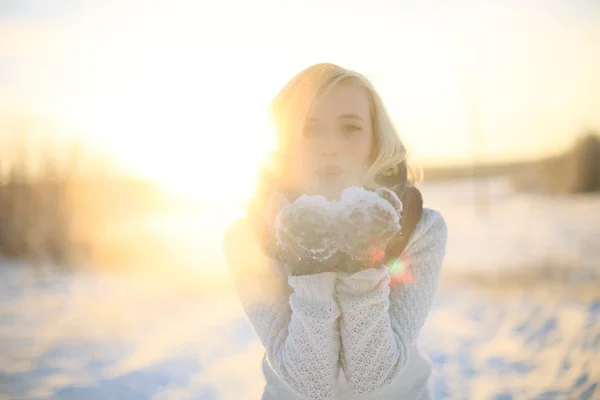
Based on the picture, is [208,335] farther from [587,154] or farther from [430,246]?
[587,154]

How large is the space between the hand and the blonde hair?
46 cm

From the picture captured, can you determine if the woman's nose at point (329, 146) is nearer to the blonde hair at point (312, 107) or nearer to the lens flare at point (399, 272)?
the blonde hair at point (312, 107)

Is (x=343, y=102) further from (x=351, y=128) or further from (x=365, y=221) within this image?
(x=365, y=221)

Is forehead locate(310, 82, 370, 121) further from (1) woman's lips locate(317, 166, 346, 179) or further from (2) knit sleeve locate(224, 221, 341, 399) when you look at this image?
(2) knit sleeve locate(224, 221, 341, 399)

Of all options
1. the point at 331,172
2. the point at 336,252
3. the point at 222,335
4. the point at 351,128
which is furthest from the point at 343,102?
the point at 222,335

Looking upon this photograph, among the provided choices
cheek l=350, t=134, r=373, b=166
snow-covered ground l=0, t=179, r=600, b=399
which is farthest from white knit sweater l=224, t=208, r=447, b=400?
snow-covered ground l=0, t=179, r=600, b=399

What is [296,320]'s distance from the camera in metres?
1.45

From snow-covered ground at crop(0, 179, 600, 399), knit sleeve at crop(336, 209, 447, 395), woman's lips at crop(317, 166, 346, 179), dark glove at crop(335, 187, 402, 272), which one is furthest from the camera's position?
snow-covered ground at crop(0, 179, 600, 399)

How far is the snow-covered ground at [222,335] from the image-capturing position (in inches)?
131

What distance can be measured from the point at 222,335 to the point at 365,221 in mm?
3591

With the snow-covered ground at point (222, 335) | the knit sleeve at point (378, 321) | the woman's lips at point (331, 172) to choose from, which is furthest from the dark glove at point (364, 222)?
the snow-covered ground at point (222, 335)

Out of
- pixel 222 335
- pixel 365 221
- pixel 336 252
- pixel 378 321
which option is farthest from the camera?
pixel 222 335

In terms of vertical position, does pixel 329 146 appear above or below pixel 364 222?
above

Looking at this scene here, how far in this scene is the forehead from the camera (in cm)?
159
